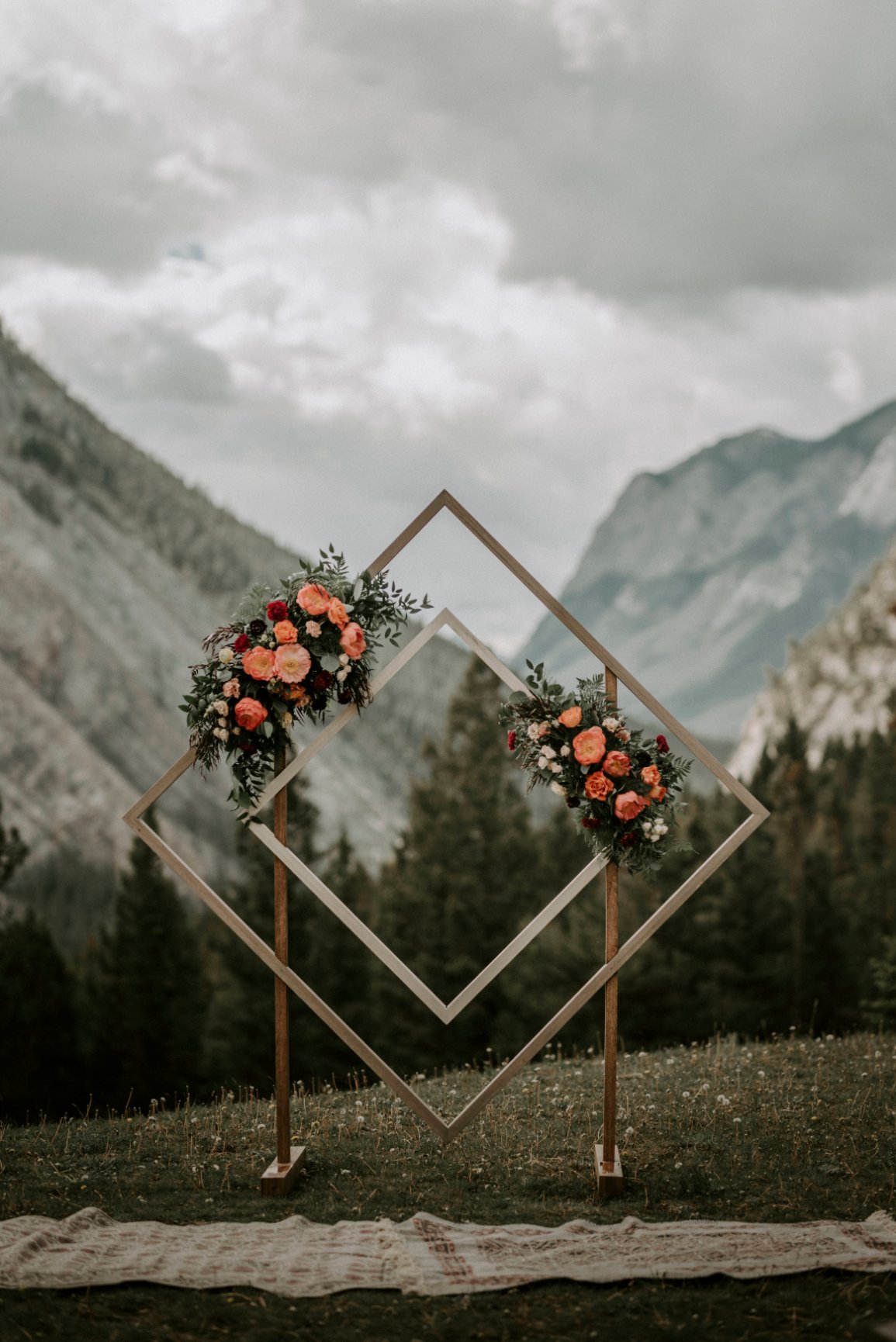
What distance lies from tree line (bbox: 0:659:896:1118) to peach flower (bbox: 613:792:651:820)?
23.5 metres

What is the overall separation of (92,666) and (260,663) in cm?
6097

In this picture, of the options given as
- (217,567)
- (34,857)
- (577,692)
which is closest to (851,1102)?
(577,692)

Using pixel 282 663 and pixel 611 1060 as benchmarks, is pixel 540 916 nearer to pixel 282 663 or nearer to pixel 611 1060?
pixel 611 1060

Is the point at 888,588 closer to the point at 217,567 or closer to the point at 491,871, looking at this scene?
the point at 217,567

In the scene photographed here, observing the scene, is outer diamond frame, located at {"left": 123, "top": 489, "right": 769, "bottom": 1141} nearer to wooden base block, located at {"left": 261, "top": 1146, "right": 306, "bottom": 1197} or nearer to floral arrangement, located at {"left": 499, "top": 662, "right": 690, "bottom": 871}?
floral arrangement, located at {"left": 499, "top": 662, "right": 690, "bottom": 871}

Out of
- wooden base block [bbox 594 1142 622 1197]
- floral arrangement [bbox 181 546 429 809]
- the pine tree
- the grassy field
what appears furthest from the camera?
the pine tree

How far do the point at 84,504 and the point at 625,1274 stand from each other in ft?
262

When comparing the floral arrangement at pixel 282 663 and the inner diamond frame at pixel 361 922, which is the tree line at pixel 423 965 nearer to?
the inner diamond frame at pixel 361 922

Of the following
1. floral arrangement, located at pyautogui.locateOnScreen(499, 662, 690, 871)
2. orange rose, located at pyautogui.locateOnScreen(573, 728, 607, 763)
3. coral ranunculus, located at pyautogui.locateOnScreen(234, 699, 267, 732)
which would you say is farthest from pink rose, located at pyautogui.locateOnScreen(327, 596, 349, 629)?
orange rose, located at pyautogui.locateOnScreen(573, 728, 607, 763)

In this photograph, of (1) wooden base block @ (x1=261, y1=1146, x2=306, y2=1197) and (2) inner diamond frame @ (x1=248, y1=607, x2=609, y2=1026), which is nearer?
(1) wooden base block @ (x1=261, y1=1146, x2=306, y2=1197)

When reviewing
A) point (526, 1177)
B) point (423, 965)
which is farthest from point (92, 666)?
point (526, 1177)

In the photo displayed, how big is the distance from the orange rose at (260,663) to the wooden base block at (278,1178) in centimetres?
309

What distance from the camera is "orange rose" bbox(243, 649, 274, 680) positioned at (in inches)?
311

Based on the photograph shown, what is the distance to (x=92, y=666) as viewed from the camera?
217 ft
